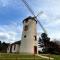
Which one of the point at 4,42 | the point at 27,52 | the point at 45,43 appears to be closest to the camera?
the point at 27,52

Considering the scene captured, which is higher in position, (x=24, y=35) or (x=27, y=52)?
(x=24, y=35)

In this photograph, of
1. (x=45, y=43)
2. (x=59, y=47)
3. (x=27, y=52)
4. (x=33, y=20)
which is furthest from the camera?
(x=45, y=43)

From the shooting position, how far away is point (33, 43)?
39.1m

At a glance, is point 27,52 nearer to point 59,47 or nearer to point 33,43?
point 33,43

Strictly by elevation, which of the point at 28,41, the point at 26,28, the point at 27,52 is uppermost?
the point at 26,28

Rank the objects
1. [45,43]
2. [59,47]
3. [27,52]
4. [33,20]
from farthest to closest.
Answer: [45,43] → [59,47] → [33,20] → [27,52]

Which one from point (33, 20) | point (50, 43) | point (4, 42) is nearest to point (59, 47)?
point (50, 43)

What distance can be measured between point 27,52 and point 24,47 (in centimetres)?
135

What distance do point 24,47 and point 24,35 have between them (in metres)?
3.11

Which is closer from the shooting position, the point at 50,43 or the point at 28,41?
the point at 28,41

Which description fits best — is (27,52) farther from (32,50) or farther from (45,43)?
(45,43)

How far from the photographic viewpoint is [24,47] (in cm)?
3894

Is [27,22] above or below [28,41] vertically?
above

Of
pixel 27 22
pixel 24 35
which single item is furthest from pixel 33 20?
pixel 24 35
